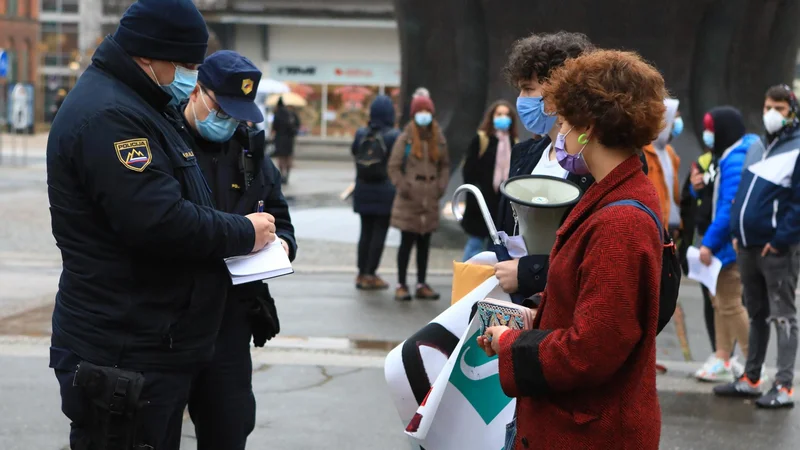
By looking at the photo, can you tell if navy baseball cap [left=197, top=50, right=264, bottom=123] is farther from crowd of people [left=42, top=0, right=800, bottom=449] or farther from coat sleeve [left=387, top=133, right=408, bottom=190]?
coat sleeve [left=387, top=133, right=408, bottom=190]

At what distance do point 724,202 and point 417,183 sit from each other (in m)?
3.48

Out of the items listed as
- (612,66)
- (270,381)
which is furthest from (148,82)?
(270,381)

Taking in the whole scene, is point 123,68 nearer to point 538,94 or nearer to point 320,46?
point 538,94

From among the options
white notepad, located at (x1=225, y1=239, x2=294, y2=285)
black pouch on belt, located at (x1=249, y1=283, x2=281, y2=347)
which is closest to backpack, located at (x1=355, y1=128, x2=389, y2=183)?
black pouch on belt, located at (x1=249, y1=283, x2=281, y2=347)

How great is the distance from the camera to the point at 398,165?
31.4 feet

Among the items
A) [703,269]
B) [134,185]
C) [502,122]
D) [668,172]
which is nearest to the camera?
[134,185]

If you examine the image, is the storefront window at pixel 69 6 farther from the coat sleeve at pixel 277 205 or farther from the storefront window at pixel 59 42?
the coat sleeve at pixel 277 205

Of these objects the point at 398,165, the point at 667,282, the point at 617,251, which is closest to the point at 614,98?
the point at 617,251

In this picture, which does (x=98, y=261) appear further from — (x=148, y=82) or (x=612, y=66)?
(x=612, y=66)

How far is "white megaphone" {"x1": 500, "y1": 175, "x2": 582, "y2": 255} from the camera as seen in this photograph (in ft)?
10.9

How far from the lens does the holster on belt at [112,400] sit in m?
2.99

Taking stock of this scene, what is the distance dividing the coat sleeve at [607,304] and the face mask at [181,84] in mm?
1403

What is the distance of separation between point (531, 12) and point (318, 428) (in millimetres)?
8625

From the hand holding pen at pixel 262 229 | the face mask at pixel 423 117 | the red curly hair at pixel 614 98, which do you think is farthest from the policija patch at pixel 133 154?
the face mask at pixel 423 117
